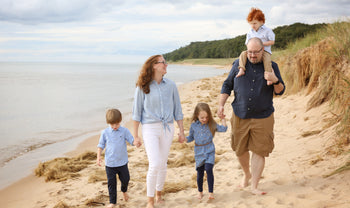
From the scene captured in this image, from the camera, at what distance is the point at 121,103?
18172mm

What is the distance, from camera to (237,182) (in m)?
4.54

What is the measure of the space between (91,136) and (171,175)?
5363 millimetres

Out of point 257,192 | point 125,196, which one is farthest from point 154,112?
point 257,192

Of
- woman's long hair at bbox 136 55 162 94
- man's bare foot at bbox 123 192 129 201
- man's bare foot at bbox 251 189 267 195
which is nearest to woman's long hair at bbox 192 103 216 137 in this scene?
woman's long hair at bbox 136 55 162 94

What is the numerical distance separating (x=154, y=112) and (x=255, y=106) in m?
1.27

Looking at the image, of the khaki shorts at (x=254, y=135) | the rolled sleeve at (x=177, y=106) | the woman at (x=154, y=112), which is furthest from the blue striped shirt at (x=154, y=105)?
the khaki shorts at (x=254, y=135)

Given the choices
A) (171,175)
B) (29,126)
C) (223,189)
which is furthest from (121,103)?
(223,189)

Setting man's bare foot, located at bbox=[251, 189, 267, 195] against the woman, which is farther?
man's bare foot, located at bbox=[251, 189, 267, 195]

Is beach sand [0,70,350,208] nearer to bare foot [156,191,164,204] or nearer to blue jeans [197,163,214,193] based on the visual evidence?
bare foot [156,191,164,204]

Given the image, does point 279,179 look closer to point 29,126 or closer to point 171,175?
point 171,175

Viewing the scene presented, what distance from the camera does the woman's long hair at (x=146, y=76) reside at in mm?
3584

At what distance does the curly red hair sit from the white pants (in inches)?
88.5

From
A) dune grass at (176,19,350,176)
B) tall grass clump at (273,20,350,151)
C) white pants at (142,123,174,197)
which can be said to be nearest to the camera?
white pants at (142,123,174,197)

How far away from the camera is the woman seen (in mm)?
3578
